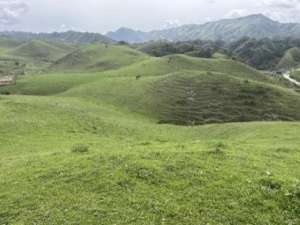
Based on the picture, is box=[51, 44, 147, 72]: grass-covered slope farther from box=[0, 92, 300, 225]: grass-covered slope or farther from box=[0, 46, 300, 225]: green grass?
box=[0, 92, 300, 225]: grass-covered slope

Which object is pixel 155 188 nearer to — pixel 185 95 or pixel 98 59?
pixel 185 95

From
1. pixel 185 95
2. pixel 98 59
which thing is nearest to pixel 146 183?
pixel 185 95

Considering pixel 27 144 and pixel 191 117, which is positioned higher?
pixel 27 144

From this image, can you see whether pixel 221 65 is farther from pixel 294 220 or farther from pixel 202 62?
pixel 294 220

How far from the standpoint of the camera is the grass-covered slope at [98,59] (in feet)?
512

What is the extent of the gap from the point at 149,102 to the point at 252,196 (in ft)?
197

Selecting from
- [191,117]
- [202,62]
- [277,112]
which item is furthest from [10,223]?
[202,62]

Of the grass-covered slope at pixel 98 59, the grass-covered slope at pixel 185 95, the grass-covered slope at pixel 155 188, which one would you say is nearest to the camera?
the grass-covered slope at pixel 155 188

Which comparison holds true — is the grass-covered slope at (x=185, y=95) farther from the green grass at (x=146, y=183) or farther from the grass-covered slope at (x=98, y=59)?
the grass-covered slope at (x=98, y=59)

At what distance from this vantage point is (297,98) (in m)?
93.4

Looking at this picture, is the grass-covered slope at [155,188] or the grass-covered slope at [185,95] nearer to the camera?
the grass-covered slope at [155,188]

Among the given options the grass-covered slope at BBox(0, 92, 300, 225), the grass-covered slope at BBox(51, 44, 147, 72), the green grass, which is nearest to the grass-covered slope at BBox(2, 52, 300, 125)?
the green grass

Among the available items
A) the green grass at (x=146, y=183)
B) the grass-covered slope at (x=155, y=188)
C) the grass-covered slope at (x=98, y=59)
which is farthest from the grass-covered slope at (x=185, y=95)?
the grass-covered slope at (x=98, y=59)

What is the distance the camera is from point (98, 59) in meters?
165
